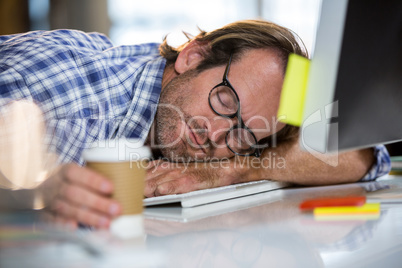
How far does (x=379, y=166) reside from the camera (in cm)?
130

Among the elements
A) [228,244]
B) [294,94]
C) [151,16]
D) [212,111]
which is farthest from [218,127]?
[151,16]

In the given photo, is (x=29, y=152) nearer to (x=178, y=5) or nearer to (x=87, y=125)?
(x=87, y=125)

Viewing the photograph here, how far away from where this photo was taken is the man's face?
1.37 meters

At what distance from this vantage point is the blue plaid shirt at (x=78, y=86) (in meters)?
1.03

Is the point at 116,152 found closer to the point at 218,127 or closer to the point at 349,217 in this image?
the point at 349,217

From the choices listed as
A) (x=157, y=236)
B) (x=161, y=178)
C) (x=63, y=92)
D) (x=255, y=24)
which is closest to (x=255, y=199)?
(x=161, y=178)

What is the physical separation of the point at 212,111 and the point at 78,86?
1.39ft

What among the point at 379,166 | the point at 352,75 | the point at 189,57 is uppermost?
the point at 352,75

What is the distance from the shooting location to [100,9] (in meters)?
4.41

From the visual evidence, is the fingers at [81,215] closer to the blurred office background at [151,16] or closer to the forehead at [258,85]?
the forehead at [258,85]

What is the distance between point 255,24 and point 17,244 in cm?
130

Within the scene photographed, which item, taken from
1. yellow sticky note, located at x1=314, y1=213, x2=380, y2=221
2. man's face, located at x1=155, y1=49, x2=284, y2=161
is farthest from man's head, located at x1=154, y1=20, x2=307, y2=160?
yellow sticky note, located at x1=314, y1=213, x2=380, y2=221

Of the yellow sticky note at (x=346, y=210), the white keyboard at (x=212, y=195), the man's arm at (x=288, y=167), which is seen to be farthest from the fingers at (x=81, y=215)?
the man's arm at (x=288, y=167)

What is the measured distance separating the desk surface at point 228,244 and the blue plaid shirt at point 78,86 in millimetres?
489
